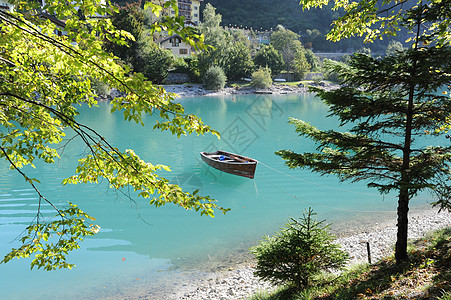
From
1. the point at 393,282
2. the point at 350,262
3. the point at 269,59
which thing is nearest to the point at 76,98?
the point at 393,282

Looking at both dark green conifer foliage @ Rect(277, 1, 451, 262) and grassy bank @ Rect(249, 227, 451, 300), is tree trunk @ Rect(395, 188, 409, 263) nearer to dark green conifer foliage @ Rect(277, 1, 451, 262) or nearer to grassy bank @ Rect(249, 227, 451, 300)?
dark green conifer foliage @ Rect(277, 1, 451, 262)

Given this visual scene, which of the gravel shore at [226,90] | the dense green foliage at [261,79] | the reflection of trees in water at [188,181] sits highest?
the dense green foliage at [261,79]

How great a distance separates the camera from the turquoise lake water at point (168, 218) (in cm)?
957

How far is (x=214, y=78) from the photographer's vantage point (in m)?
65.9

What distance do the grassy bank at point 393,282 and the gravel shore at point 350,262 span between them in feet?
2.88

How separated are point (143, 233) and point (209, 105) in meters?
39.2

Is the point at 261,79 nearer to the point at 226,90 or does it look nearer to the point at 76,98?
the point at 226,90

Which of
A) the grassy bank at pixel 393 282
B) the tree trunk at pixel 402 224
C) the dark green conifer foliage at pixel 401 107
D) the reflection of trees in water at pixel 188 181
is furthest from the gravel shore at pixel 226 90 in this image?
the tree trunk at pixel 402 224

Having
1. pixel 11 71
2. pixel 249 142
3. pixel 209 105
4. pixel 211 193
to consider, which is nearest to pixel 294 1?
pixel 209 105

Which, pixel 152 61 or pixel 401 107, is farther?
pixel 152 61

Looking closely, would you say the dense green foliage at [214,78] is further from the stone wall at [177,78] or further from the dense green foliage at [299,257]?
the dense green foliage at [299,257]

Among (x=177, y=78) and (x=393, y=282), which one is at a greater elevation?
(x=177, y=78)

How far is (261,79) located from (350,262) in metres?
65.5

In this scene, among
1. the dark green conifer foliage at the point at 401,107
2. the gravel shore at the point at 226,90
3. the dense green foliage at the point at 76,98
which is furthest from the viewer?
the gravel shore at the point at 226,90
